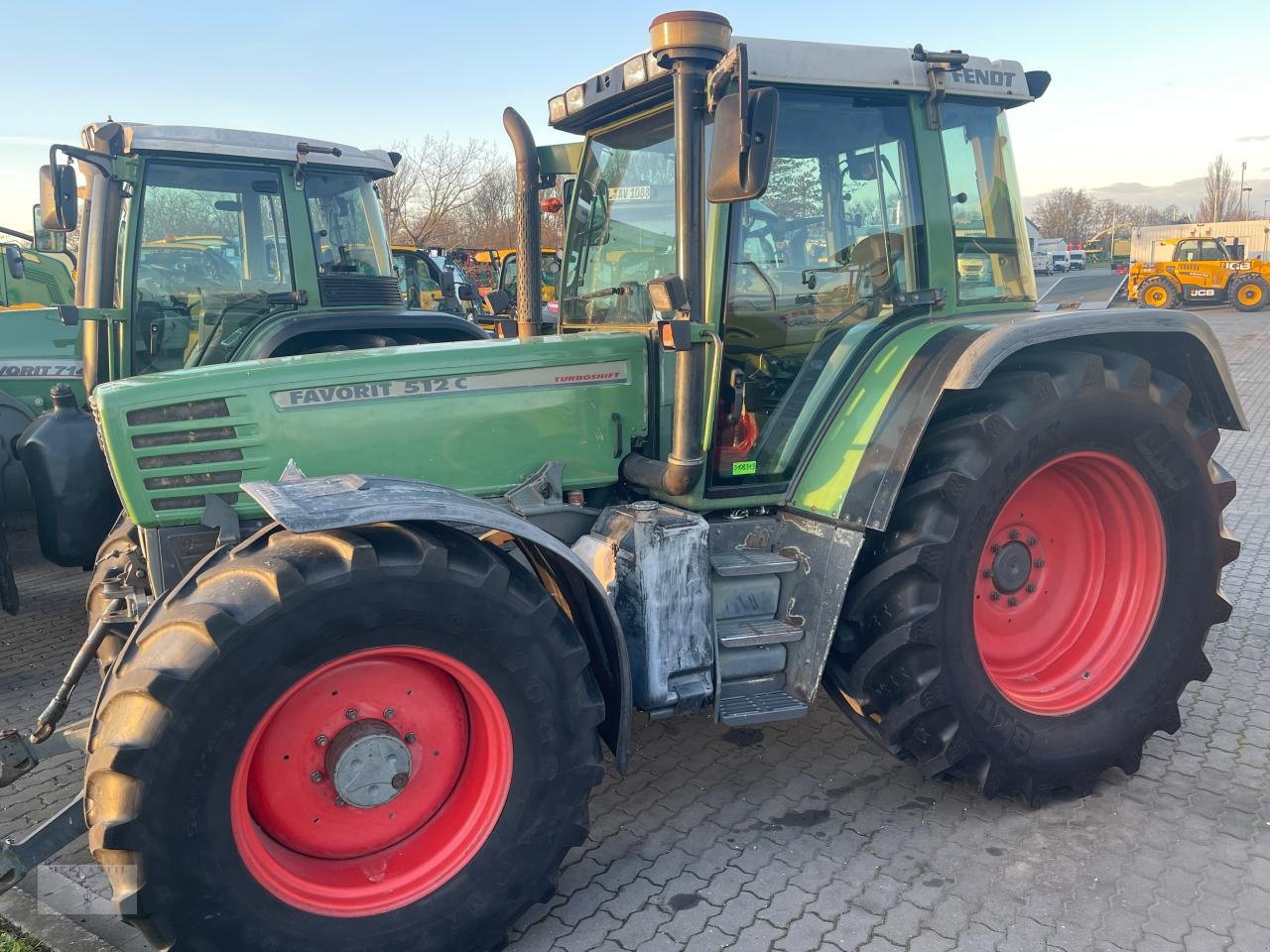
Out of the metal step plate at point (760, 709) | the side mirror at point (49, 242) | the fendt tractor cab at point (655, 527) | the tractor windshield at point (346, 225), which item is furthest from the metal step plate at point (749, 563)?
the side mirror at point (49, 242)

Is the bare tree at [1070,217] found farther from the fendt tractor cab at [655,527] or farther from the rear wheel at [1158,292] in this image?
the fendt tractor cab at [655,527]

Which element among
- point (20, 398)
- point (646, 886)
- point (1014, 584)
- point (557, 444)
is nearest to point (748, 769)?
point (646, 886)

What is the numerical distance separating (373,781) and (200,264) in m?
4.41

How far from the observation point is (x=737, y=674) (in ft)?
10.4

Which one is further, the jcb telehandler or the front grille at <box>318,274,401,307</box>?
the jcb telehandler

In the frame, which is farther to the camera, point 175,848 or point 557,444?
point 557,444

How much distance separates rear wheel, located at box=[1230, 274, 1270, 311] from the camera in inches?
1048

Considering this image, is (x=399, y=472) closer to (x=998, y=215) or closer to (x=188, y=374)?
(x=188, y=374)

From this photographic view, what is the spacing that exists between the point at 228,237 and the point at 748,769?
4.62 metres

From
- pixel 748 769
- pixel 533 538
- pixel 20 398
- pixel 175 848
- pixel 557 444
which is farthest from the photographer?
pixel 20 398

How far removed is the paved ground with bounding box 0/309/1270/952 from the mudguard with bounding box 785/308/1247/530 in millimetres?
1055

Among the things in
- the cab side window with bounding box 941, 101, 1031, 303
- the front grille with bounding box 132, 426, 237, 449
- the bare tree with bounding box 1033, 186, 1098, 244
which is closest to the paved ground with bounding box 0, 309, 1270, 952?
the front grille with bounding box 132, 426, 237, 449

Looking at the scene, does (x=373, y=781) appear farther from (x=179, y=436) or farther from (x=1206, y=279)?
(x=1206, y=279)

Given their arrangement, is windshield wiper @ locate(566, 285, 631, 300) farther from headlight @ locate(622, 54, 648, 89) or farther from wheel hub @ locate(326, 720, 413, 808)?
wheel hub @ locate(326, 720, 413, 808)
